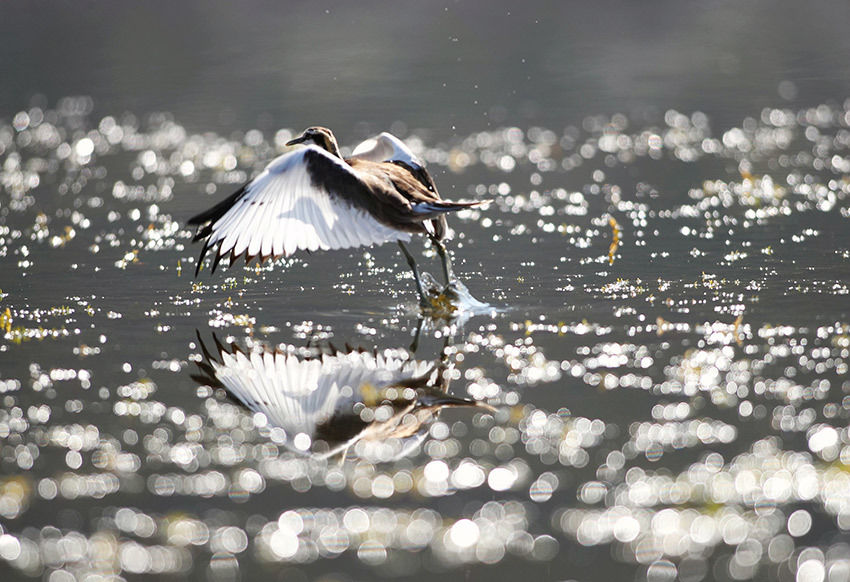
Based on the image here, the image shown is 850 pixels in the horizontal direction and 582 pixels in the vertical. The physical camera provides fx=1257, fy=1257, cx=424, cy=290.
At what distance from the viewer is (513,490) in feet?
15.5

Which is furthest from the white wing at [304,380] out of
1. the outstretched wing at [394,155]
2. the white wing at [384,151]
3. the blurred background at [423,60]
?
the blurred background at [423,60]

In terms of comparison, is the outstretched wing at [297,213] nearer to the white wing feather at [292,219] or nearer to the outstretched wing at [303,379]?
the white wing feather at [292,219]

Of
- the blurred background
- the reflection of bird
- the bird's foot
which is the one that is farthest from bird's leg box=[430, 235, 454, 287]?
the blurred background

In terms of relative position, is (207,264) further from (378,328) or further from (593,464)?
(593,464)

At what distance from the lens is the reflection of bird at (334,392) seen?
5.41 meters

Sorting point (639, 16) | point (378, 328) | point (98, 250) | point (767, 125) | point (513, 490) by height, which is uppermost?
point (639, 16)

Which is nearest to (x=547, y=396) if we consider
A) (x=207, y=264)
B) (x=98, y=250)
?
(x=207, y=264)

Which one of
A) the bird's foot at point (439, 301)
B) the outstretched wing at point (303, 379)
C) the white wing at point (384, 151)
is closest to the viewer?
the outstretched wing at point (303, 379)

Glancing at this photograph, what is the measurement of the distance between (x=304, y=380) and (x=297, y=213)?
4.61 feet

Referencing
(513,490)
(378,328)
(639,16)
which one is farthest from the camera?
(639,16)

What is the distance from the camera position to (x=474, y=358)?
6.45m

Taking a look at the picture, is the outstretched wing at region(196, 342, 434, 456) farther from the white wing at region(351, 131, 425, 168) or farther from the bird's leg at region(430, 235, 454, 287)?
the white wing at region(351, 131, 425, 168)

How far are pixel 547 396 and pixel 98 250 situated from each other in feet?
17.1

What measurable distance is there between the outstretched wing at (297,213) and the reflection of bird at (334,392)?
748 mm
